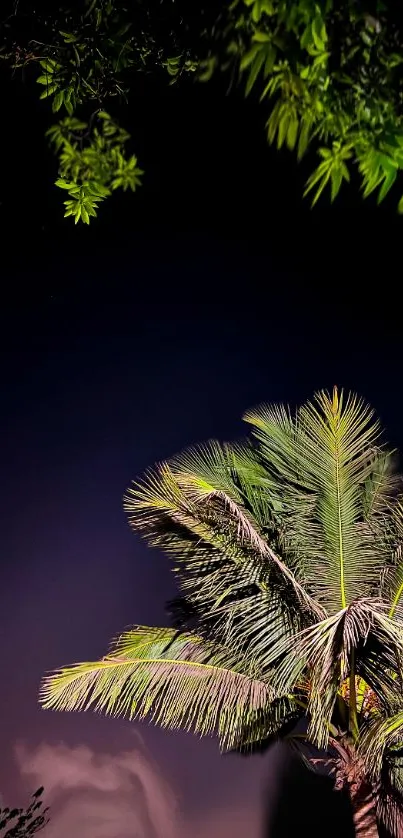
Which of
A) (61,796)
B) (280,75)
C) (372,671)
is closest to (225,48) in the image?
(280,75)

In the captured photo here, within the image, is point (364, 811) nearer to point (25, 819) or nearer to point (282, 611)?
point (282, 611)

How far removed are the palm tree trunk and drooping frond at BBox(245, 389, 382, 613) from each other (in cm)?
110

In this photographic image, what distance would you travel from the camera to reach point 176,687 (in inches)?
176

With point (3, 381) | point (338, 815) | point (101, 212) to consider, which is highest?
point (101, 212)

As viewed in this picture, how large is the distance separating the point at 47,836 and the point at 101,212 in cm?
468

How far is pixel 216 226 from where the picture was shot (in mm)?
5926

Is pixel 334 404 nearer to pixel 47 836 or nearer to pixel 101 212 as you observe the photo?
pixel 101 212

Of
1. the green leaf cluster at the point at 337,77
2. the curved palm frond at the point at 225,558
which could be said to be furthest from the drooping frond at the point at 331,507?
the green leaf cluster at the point at 337,77

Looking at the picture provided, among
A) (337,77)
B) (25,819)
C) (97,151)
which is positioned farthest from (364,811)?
(337,77)

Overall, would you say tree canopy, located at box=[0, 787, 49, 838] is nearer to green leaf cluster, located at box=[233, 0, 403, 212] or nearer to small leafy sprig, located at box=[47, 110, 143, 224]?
small leafy sprig, located at box=[47, 110, 143, 224]

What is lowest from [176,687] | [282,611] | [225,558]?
[176,687]

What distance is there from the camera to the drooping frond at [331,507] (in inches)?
180

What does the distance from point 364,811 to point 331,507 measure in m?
1.85

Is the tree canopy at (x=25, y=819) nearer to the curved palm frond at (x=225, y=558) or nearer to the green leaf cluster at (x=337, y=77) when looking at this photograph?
the curved palm frond at (x=225, y=558)
